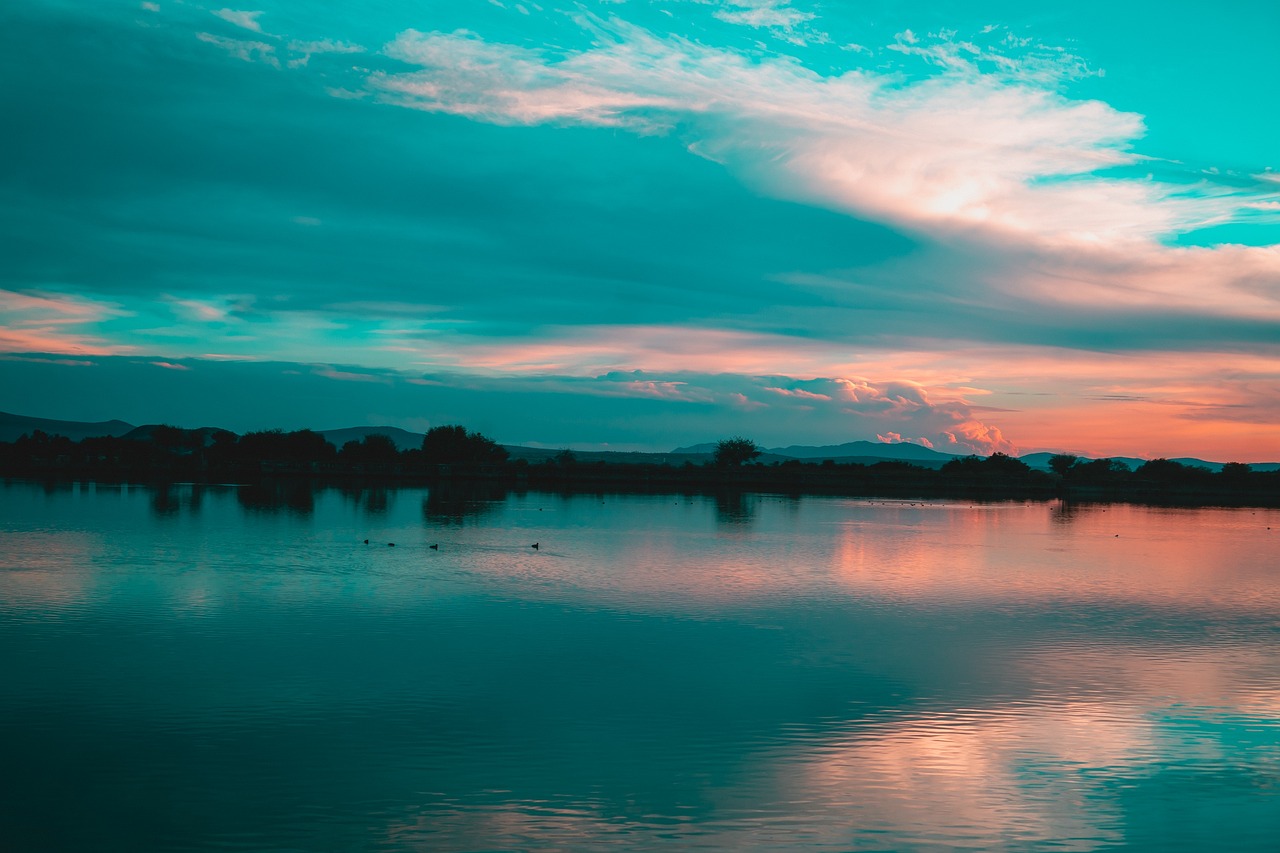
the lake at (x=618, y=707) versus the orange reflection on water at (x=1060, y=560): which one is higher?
the orange reflection on water at (x=1060, y=560)

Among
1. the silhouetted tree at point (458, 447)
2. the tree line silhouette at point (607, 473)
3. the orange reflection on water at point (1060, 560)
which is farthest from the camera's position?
the silhouetted tree at point (458, 447)

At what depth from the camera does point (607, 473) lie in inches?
5157

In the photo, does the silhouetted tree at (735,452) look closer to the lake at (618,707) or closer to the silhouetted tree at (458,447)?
the silhouetted tree at (458,447)

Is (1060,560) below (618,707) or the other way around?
the other way around

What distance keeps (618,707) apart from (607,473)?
117 metres

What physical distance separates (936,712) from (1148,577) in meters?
22.0

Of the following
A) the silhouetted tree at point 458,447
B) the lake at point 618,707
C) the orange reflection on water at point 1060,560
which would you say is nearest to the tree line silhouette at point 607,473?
the silhouetted tree at point 458,447

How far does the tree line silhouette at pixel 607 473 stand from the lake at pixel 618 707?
86.7m

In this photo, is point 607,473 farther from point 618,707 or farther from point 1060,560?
point 618,707

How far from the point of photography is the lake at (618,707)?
10.0 metres

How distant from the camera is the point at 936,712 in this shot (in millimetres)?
14266

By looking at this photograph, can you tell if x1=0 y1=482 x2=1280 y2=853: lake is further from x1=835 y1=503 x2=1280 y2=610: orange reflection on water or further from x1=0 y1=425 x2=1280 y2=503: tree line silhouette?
x1=0 y1=425 x2=1280 y2=503: tree line silhouette

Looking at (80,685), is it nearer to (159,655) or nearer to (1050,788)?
(159,655)

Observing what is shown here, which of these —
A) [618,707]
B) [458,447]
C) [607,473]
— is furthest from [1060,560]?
[458,447]
